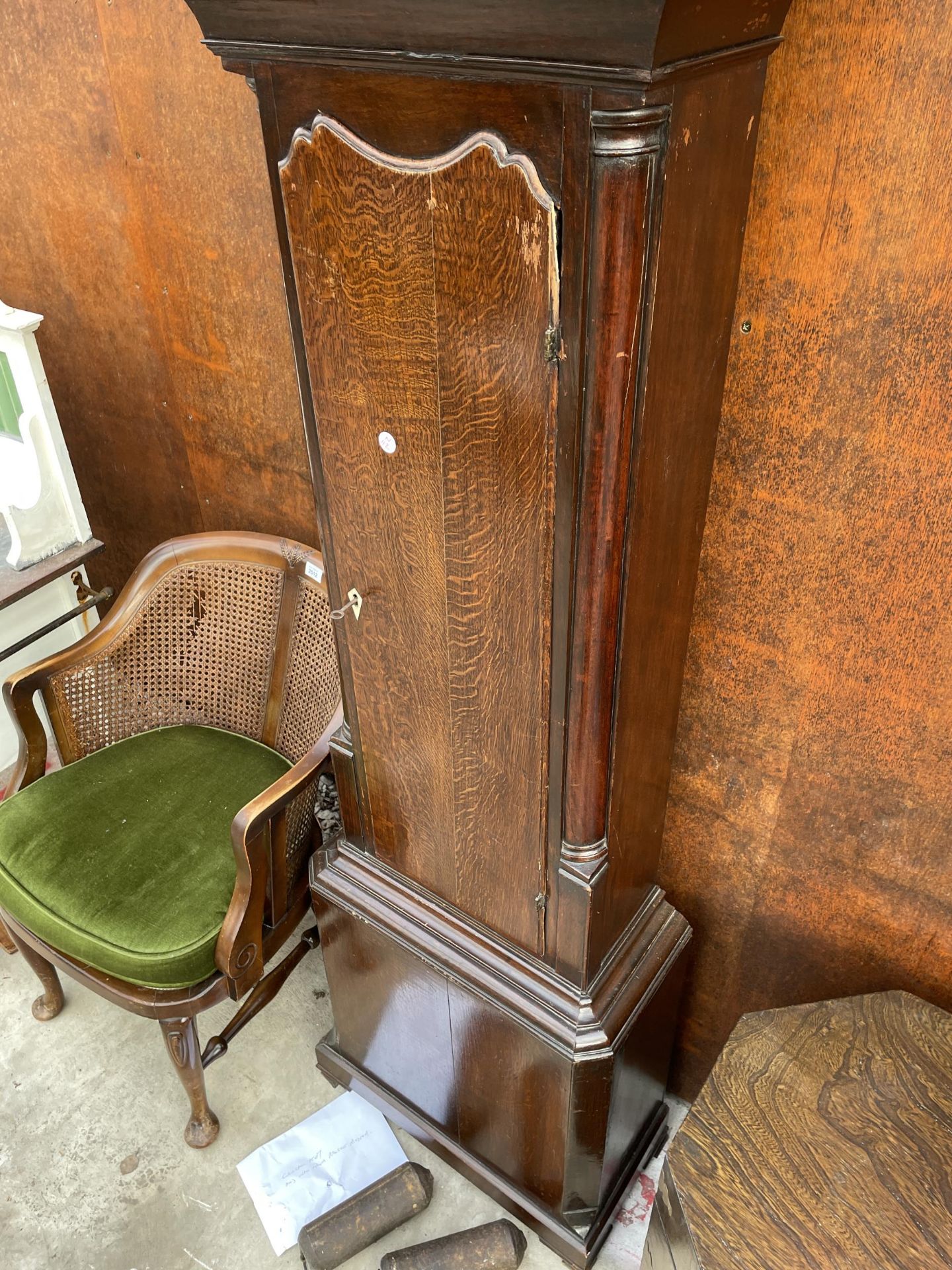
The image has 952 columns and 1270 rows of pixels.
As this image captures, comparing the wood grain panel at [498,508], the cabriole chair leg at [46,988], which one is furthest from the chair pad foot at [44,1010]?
the wood grain panel at [498,508]

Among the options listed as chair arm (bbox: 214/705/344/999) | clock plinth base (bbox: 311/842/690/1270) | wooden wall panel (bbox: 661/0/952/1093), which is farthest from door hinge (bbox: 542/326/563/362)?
clock plinth base (bbox: 311/842/690/1270)

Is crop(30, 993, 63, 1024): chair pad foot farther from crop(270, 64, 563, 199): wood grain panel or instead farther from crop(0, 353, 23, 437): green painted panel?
crop(270, 64, 563, 199): wood grain panel

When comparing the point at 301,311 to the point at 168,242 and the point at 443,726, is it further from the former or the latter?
the point at 168,242

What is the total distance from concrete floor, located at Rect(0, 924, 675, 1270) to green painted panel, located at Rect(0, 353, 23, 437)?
139cm

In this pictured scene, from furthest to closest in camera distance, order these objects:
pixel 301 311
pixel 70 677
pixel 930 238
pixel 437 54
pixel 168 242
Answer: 1. pixel 70 677
2. pixel 168 242
3. pixel 301 311
4. pixel 930 238
5. pixel 437 54

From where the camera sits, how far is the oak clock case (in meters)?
0.88

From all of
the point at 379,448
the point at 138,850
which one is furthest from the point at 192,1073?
the point at 379,448

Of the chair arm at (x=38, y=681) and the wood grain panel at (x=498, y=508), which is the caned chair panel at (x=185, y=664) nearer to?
the chair arm at (x=38, y=681)

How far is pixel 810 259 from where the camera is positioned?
1132 millimetres

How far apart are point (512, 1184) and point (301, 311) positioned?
166 cm

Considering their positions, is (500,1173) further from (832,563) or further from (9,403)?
(9,403)

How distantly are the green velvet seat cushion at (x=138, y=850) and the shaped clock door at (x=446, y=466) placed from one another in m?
0.56

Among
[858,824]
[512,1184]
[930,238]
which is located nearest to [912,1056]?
[858,824]

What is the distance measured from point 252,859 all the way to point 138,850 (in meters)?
0.35
